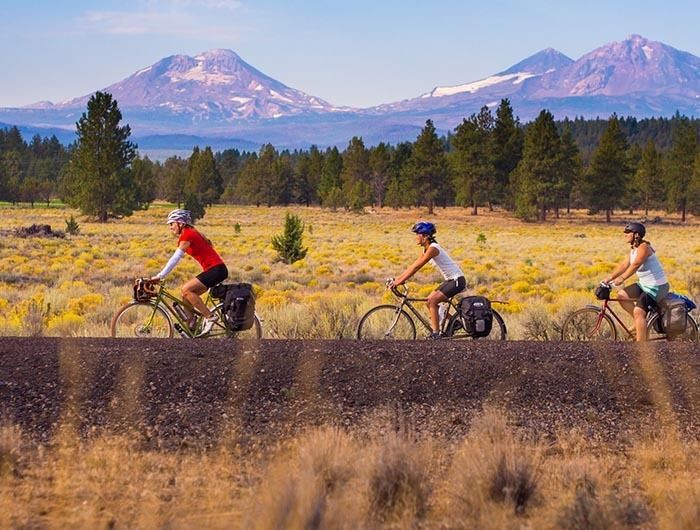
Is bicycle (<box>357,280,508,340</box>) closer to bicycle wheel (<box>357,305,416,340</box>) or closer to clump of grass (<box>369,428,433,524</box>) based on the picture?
bicycle wheel (<box>357,305,416,340</box>)

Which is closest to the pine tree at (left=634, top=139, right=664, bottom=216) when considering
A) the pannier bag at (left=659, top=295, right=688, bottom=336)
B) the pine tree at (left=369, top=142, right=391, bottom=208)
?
the pine tree at (left=369, top=142, right=391, bottom=208)

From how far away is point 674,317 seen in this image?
9.66 meters

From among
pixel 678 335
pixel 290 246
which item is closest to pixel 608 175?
pixel 290 246

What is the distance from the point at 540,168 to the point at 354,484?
66.8 metres

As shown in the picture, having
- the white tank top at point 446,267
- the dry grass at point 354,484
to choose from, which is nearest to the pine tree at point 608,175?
the white tank top at point 446,267

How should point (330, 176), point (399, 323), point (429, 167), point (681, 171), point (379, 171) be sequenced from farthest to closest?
point (330, 176) → point (379, 171) → point (429, 167) → point (681, 171) → point (399, 323)

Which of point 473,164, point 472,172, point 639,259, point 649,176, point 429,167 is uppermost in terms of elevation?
point 473,164

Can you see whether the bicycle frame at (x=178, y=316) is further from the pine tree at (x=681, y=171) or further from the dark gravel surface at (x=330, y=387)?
the pine tree at (x=681, y=171)

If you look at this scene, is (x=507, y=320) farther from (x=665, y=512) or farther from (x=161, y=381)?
(x=665, y=512)

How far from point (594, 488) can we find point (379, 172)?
307 feet

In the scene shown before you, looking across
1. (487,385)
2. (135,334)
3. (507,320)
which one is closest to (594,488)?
(487,385)

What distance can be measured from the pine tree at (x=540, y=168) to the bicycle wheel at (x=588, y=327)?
60782 mm

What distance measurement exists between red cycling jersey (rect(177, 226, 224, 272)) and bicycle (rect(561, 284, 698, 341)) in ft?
14.3

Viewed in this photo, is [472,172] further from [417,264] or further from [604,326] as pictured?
[417,264]
